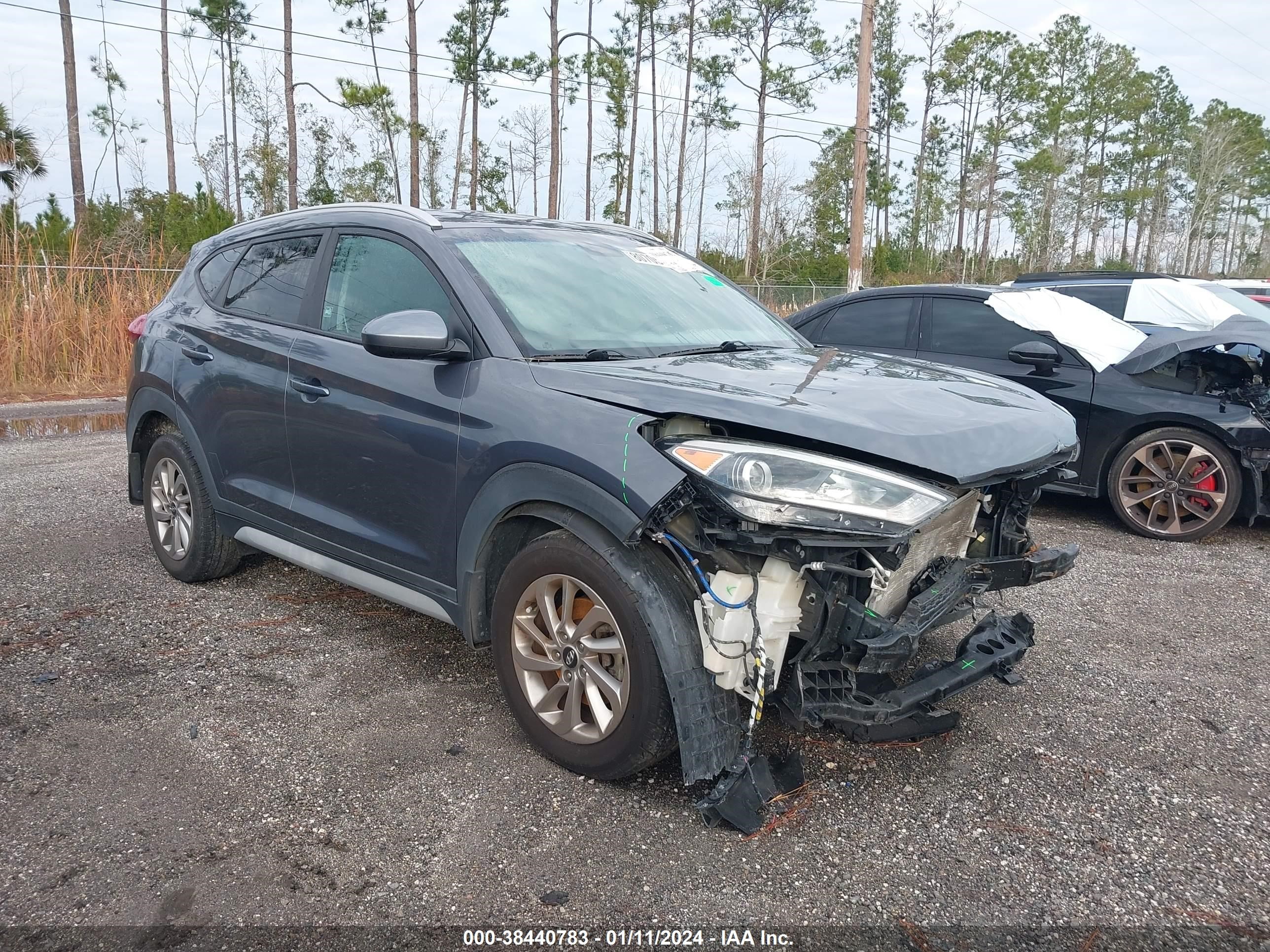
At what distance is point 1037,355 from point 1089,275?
2.41 meters

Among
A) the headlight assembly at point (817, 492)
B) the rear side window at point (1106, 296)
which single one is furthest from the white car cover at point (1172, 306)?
the headlight assembly at point (817, 492)

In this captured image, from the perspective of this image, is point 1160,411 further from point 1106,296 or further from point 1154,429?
point 1106,296

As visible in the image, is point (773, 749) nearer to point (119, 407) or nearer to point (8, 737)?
point (8, 737)

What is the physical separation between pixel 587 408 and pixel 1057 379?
186 inches

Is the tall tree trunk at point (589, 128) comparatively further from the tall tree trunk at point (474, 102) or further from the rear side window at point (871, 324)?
the rear side window at point (871, 324)

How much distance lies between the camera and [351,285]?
370 centimetres

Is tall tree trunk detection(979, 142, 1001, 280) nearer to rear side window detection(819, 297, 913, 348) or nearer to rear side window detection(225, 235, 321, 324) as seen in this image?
rear side window detection(819, 297, 913, 348)

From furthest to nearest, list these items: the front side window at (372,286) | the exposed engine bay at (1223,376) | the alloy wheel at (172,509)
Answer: the exposed engine bay at (1223,376) → the alloy wheel at (172,509) → the front side window at (372,286)

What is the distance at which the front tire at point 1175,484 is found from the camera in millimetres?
5656

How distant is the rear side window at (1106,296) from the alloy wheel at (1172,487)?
1.67 metres

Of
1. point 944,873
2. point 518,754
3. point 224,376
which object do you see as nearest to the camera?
point 944,873

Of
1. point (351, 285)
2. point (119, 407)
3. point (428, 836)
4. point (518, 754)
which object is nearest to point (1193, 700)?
point (518, 754)

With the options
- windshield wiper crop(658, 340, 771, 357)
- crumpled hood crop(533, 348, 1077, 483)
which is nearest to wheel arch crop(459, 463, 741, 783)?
crumpled hood crop(533, 348, 1077, 483)

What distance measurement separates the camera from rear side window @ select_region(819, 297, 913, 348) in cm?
709
